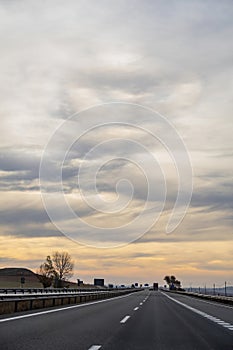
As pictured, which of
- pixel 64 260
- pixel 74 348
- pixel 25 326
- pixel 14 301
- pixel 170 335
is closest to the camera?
pixel 74 348

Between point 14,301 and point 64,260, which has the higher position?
point 64,260

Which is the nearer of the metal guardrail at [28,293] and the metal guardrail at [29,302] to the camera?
the metal guardrail at [29,302]

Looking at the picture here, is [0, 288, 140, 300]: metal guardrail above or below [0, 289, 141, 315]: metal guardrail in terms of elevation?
above

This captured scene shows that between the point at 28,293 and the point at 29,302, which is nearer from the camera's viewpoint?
the point at 29,302

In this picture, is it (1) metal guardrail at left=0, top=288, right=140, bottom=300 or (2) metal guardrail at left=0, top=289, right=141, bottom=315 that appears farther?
(1) metal guardrail at left=0, top=288, right=140, bottom=300

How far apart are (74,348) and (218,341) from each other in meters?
4.39

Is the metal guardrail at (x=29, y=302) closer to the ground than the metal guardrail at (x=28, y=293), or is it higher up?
closer to the ground

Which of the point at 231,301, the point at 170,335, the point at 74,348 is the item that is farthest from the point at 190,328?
the point at 231,301

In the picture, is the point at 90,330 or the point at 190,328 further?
the point at 190,328

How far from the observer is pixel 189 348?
12.9 m

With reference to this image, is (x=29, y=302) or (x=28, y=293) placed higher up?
(x=28, y=293)

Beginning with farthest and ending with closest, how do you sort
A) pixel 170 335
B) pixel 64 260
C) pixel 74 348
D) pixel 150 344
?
pixel 64 260 → pixel 170 335 → pixel 150 344 → pixel 74 348

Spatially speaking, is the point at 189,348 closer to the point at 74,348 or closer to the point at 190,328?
the point at 74,348

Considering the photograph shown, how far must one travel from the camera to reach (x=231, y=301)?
164 feet
